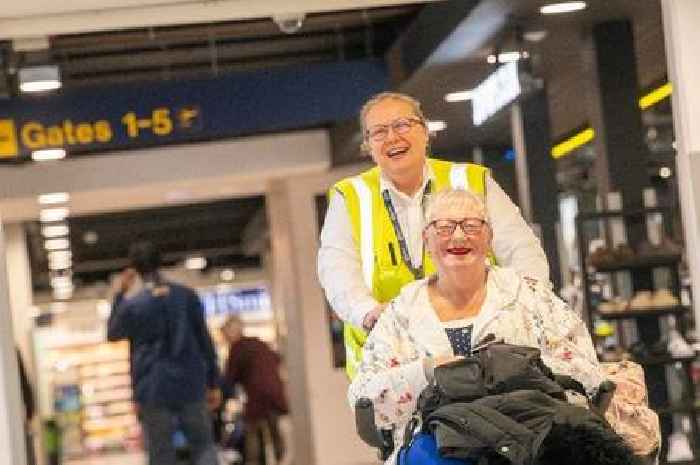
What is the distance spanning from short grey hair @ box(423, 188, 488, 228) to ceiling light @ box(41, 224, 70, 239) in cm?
1829

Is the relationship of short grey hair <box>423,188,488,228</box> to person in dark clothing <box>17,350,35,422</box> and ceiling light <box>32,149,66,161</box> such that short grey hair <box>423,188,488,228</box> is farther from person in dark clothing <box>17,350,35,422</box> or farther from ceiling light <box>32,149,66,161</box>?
ceiling light <box>32,149,66,161</box>

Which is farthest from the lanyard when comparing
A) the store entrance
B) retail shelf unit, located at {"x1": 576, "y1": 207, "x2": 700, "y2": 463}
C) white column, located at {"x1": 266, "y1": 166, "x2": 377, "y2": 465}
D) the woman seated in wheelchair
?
the store entrance

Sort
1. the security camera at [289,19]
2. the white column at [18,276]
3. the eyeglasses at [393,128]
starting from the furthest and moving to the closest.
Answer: the white column at [18,276] → the security camera at [289,19] → the eyeglasses at [393,128]

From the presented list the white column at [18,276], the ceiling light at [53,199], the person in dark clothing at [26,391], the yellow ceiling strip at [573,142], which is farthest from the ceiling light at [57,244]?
the person in dark clothing at [26,391]

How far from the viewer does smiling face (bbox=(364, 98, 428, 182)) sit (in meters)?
4.77

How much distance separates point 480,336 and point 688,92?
2400 millimetres

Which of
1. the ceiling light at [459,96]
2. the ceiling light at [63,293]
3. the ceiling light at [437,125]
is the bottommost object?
the ceiling light at [63,293]

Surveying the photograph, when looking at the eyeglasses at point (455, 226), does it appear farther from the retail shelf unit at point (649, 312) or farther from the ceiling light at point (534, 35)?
the ceiling light at point (534, 35)

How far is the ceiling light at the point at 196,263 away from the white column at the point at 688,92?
1141 inches

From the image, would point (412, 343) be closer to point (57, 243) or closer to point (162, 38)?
point (162, 38)

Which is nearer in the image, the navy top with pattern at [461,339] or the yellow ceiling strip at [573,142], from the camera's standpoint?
the navy top with pattern at [461,339]

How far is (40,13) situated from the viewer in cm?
627

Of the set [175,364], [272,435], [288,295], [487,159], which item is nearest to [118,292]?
[175,364]

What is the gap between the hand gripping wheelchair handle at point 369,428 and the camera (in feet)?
13.8
